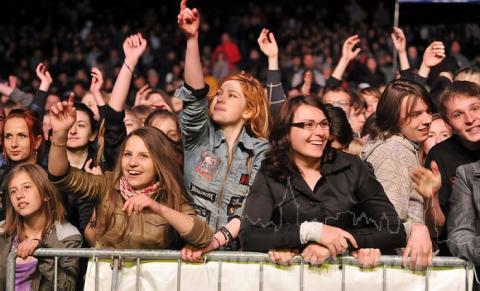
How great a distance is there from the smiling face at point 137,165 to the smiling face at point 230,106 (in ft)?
1.90

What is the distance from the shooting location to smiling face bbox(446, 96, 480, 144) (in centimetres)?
550

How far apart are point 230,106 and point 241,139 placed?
0.22 meters

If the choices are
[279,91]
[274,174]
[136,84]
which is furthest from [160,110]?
[136,84]

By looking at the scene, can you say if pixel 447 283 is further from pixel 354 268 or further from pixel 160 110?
pixel 160 110

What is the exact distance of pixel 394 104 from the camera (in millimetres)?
5684

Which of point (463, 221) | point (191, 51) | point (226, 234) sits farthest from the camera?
point (191, 51)

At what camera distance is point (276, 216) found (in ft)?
16.2

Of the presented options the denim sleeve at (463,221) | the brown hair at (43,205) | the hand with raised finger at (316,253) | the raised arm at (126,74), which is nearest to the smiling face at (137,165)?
the brown hair at (43,205)

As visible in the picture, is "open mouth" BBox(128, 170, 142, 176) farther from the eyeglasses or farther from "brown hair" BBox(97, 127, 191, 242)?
the eyeglasses

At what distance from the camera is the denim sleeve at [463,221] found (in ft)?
15.9

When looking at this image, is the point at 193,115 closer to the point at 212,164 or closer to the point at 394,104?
the point at 212,164

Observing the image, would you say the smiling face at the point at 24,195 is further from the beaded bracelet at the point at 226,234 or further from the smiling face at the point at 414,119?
the smiling face at the point at 414,119

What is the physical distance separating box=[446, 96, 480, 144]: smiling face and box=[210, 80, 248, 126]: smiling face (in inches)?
47.7

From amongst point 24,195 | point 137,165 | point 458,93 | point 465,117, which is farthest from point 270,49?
point 24,195
